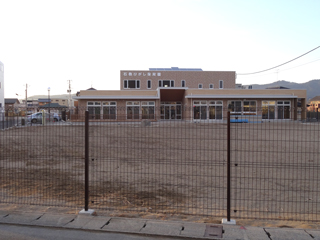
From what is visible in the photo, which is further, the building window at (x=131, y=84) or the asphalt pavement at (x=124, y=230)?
the building window at (x=131, y=84)

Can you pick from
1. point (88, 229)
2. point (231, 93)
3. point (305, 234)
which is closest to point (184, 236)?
point (88, 229)

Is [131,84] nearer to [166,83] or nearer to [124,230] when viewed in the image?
[166,83]

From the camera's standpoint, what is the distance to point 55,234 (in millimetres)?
4500

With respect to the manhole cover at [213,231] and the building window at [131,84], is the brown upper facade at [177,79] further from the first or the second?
the manhole cover at [213,231]

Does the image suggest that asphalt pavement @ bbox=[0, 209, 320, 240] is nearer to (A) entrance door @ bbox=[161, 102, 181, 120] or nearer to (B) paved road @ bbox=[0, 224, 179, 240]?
(B) paved road @ bbox=[0, 224, 179, 240]

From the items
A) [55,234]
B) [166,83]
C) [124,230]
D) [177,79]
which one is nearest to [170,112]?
[166,83]

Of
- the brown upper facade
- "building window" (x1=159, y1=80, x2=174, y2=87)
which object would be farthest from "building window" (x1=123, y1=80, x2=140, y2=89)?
→ "building window" (x1=159, y1=80, x2=174, y2=87)

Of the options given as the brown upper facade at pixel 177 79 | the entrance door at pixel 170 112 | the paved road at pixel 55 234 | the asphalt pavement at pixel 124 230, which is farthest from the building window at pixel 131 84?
the paved road at pixel 55 234

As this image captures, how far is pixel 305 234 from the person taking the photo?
440 cm

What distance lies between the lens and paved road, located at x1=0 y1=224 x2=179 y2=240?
4.37m

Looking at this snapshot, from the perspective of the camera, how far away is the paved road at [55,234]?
4367 millimetres

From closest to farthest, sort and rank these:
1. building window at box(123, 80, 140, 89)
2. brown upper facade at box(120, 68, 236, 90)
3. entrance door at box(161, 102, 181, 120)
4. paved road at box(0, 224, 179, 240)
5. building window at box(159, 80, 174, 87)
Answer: paved road at box(0, 224, 179, 240) < entrance door at box(161, 102, 181, 120) < building window at box(123, 80, 140, 89) < brown upper facade at box(120, 68, 236, 90) < building window at box(159, 80, 174, 87)

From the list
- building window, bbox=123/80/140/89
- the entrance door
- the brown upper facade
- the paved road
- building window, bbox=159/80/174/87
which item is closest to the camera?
the paved road

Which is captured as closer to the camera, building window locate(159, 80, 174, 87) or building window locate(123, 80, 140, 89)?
building window locate(123, 80, 140, 89)
